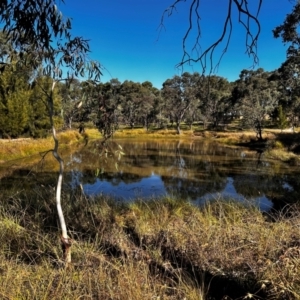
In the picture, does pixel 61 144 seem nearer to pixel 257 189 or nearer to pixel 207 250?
pixel 257 189

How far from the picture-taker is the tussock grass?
9.77 ft

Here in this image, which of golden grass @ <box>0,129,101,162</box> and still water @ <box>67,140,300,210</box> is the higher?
golden grass @ <box>0,129,101,162</box>

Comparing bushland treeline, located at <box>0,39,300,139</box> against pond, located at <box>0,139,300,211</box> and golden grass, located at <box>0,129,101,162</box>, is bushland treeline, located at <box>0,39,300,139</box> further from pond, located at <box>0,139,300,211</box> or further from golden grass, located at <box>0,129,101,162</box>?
pond, located at <box>0,139,300,211</box>

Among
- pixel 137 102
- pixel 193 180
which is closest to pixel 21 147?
pixel 193 180

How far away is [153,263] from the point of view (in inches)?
158

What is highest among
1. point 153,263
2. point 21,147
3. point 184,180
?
point 153,263

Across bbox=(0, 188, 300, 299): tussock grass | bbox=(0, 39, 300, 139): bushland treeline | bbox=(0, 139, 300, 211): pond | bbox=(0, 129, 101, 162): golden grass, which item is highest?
bbox=(0, 39, 300, 139): bushland treeline

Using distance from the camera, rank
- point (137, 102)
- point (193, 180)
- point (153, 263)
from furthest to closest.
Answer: point (137, 102) < point (193, 180) < point (153, 263)

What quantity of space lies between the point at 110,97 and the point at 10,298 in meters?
2.60

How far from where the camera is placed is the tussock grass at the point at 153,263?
2977 millimetres

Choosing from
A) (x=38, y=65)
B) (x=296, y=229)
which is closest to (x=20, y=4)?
(x=38, y=65)

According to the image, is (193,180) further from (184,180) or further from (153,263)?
(153,263)

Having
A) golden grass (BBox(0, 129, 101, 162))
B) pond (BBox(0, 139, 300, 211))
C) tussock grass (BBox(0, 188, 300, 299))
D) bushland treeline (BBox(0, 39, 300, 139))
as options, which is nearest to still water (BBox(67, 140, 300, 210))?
pond (BBox(0, 139, 300, 211))

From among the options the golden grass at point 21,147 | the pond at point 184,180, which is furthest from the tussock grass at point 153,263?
the golden grass at point 21,147
